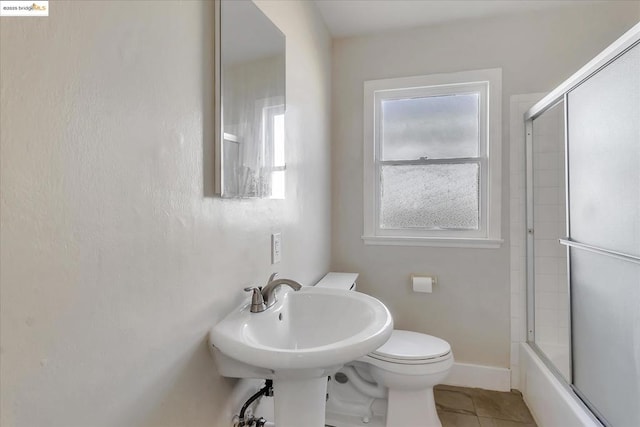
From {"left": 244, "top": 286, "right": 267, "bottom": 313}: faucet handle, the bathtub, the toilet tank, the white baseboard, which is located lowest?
the white baseboard

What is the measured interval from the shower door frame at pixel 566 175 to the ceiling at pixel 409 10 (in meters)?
0.66

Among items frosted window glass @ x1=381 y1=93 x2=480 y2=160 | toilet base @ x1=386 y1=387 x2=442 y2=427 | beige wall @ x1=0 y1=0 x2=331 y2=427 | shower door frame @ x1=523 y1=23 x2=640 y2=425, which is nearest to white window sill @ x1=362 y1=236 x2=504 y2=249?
shower door frame @ x1=523 y1=23 x2=640 y2=425

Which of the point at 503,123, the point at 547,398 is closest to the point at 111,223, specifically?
the point at 547,398

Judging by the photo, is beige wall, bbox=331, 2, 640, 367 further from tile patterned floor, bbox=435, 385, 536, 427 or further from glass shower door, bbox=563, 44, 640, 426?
glass shower door, bbox=563, 44, 640, 426

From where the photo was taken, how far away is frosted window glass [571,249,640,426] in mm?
1091

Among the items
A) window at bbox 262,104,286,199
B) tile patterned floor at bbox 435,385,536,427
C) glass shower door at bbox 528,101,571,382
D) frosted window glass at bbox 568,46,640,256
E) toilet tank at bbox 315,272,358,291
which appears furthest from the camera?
glass shower door at bbox 528,101,571,382

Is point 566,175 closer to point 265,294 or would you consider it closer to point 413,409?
point 413,409

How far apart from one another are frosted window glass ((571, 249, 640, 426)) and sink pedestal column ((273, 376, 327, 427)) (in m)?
1.06

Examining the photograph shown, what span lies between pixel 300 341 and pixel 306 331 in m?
0.04

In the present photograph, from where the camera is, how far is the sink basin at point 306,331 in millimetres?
802

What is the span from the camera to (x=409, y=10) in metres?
2.03

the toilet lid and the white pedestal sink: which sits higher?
the white pedestal sink

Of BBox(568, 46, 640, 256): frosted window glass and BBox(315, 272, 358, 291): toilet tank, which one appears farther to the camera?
BBox(315, 272, 358, 291): toilet tank

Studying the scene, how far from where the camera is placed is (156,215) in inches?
30.0
